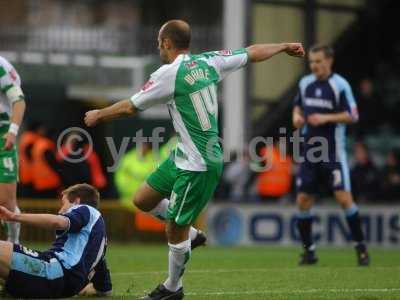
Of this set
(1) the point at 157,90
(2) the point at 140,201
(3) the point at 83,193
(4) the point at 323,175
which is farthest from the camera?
(4) the point at 323,175

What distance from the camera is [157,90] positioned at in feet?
27.7

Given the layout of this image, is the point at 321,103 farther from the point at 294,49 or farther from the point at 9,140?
the point at 9,140

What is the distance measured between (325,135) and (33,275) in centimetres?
524

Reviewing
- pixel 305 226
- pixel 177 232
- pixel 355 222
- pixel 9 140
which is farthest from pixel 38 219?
pixel 355 222

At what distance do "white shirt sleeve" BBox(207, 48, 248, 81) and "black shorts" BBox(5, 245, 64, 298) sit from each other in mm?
1933

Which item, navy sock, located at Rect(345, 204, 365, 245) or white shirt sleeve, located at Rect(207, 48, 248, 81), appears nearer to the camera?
white shirt sleeve, located at Rect(207, 48, 248, 81)

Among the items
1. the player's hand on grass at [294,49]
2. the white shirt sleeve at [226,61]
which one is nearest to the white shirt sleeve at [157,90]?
the white shirt sleeve at [226,61]

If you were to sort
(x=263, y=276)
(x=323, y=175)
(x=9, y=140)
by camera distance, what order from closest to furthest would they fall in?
(x=9, y=140) < (x=263, y=276) < (x=323, y=175)

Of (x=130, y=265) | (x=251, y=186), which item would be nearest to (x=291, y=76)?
(x=251, y=186)

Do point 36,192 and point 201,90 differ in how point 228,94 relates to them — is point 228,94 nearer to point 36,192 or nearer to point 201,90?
point 36,192

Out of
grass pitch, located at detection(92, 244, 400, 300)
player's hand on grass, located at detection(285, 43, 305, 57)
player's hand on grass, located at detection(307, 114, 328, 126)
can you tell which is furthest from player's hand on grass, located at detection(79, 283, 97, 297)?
player's hand on grass, located at detection(307, 114, 328, 126)

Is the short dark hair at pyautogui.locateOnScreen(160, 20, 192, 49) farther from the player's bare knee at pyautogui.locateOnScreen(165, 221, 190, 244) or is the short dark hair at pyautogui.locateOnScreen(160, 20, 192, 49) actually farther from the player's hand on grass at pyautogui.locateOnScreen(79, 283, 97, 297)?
the player's hand on grass at pyautogui.locateOnScreen(79, 283, 97, 297)

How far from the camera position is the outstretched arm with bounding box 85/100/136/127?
8227mm

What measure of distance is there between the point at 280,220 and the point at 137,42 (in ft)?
22.1
